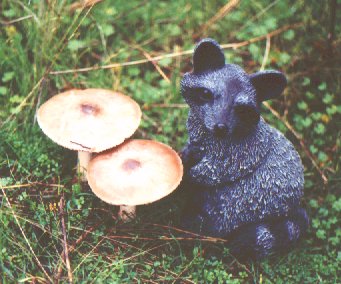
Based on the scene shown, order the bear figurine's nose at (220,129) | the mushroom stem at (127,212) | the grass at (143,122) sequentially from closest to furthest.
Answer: the bear figurine's nose at (220,129) < the grass at (143,122) < the mushroom stem at (127,212)

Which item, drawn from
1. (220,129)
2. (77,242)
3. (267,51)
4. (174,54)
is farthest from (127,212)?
(267,51)

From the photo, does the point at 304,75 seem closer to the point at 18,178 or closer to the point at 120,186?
the point at 120,186

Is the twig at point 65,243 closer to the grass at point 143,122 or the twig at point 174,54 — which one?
the grass at point 143,122

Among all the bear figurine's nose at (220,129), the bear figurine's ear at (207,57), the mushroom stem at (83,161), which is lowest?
the mushroom stem at (83,161)

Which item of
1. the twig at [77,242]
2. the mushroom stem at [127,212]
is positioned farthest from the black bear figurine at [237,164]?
the twig at [77,242]

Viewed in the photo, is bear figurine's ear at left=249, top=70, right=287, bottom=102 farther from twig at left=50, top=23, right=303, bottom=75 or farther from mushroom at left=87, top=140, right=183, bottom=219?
twig at left=50, top=23, right=303, bottom=75

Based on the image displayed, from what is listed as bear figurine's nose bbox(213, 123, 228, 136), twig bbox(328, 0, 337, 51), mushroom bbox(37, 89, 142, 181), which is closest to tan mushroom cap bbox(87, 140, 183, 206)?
mushroom bbox(37, 89, 142, 181)

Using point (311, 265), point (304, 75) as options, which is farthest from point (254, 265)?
point (304, 75)
